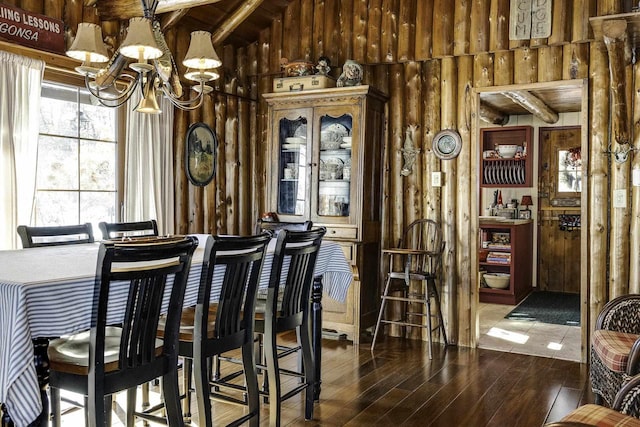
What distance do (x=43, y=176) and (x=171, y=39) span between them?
5.66ft

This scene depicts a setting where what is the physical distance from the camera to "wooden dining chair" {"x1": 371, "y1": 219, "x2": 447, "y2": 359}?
4785 mm

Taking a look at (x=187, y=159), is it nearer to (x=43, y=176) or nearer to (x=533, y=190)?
(x=43, y=176)

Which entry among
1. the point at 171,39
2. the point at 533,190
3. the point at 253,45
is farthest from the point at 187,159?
the point at 533,190

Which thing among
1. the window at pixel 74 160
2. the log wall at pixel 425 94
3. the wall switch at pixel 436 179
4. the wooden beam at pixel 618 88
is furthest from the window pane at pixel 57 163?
the wooden beam at pixel 618 88

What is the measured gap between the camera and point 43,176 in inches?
162

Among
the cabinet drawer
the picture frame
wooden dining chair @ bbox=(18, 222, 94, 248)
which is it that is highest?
the picture frame

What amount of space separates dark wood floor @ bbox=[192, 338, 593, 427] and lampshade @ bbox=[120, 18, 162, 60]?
2.00 metres

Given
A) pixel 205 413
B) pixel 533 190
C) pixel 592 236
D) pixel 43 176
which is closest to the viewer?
pixel 205 413

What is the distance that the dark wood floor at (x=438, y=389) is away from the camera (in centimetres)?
325

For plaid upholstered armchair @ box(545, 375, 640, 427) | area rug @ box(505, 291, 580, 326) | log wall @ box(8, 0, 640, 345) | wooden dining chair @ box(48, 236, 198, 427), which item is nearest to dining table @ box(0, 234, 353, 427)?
wooden dining chair @ box(48, 236, 198, 427)

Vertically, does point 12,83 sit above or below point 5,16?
below

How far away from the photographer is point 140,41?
2.68 meters

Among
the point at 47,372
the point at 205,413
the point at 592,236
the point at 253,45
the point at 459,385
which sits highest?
the point at 253,45

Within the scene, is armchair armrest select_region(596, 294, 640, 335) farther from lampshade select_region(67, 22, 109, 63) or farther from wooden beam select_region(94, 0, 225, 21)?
wooden beam select_region(94, 0, 225, 21)
